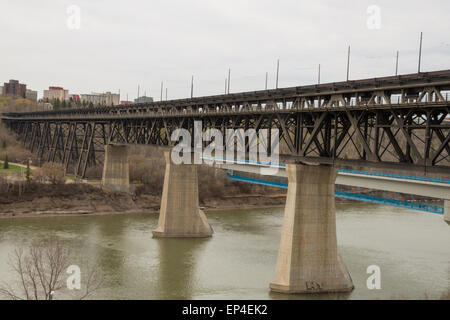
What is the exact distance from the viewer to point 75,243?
136 ft

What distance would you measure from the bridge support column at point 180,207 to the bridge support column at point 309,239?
17327 millimetres

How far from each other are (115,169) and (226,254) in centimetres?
3028

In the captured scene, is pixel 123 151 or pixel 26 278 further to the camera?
pixel 123 151

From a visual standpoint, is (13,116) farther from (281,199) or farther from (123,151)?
(281,199)

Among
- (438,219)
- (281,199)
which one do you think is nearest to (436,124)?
(438,219)

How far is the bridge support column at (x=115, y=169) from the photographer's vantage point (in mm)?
64125

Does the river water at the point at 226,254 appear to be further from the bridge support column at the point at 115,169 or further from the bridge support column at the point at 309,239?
the bridge support column at the point at 115,169

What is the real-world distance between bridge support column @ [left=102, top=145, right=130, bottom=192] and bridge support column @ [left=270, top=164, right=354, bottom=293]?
38.9 m

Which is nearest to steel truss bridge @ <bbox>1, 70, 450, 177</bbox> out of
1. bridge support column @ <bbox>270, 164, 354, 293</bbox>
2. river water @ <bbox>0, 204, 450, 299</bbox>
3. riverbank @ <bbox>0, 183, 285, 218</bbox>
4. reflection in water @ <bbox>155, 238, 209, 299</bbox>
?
bridge support column @ <bbox>270, 164, 354, 293</bbox>

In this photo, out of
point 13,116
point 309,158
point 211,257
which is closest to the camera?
point 309,158

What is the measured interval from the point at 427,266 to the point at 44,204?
133 ft

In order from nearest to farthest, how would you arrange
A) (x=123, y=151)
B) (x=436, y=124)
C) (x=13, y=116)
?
(x=436, y=124)
(x=123, y=151)
(x=13, y=116)

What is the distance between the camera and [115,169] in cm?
6469

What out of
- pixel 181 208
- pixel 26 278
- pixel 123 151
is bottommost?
pixel 26 278
